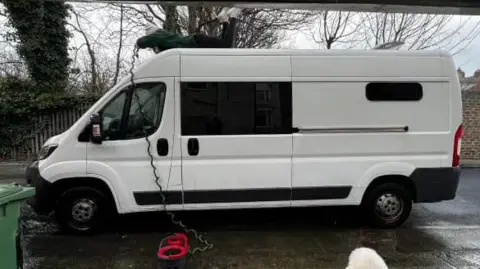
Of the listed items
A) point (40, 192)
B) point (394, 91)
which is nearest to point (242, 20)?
point (394, 91)

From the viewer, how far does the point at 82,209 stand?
510 cm

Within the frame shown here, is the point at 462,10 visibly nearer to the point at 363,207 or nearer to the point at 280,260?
the point at 363,207

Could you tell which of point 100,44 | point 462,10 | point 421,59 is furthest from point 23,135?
point 462,10

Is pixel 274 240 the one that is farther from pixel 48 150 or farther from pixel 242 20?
pixel 242 20

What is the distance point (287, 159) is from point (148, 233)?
2232mm

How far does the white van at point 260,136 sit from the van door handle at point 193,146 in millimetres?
13

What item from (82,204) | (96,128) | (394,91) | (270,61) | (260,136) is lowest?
(82,204)

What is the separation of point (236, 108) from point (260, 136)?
1.61 ft

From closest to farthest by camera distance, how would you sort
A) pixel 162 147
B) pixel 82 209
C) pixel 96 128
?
pixel 96 128 → pixel 162 147 → pixel 82 209

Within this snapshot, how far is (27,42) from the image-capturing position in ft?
41.0

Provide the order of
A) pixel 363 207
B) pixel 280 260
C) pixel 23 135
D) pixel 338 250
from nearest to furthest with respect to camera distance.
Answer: pixel 280 260 < pixel 338 250 < pixel 363 207 < pixel 23 135

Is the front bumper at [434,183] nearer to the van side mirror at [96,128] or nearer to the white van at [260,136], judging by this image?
the white van at [260,136]

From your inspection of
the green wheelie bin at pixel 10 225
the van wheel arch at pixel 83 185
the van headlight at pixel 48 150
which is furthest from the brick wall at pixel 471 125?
the green wheelie bin at pixel 10 225

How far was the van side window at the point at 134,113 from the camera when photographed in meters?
5.02
